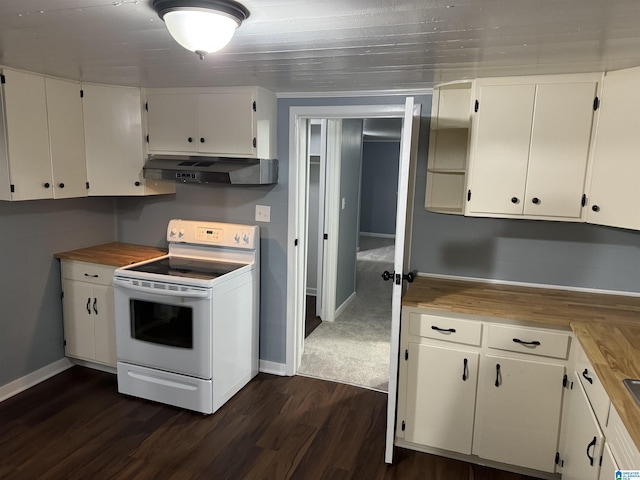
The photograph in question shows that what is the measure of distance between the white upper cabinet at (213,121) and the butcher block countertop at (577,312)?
4.68 ft

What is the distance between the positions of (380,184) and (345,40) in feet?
25.3

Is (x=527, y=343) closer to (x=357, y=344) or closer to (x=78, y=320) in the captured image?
(x=357, y=344)

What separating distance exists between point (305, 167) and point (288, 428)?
5.92 ft

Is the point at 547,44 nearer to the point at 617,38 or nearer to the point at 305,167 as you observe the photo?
the point at 617,38

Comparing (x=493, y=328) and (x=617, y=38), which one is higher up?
(x=617, y=38)

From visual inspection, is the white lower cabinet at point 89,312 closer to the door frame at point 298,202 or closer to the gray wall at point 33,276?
the gray wall at point 33,276

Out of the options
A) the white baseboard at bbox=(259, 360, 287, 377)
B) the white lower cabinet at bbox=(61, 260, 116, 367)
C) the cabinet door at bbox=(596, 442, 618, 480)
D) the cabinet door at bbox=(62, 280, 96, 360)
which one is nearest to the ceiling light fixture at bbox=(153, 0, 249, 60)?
the cabinet door at bbox=(596, 442, 618, 480)

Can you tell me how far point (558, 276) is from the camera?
2695 mm

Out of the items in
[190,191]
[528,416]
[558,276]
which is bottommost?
[528,416]

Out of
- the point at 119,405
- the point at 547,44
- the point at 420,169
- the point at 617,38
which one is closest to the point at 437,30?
the point at 547,44

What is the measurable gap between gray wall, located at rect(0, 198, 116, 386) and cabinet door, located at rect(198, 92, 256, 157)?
4.06 feet

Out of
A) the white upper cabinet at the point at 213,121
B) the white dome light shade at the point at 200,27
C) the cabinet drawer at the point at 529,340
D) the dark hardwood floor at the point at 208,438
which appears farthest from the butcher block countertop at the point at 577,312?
the white dome light shade at the point at 200,27

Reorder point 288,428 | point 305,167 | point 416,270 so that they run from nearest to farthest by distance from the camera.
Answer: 1. point 288,428
2. point 416,270
3. point 305,167

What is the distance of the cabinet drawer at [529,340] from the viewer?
2.19 metres
